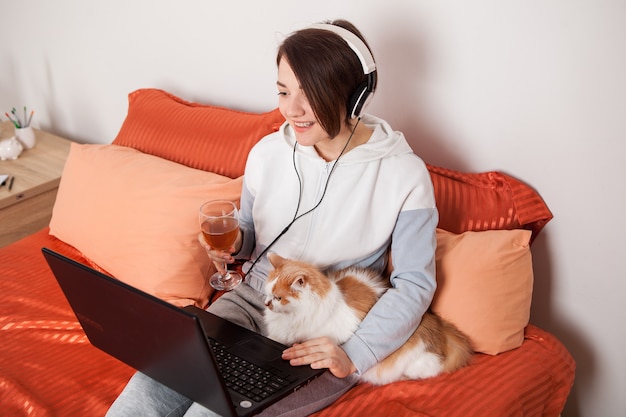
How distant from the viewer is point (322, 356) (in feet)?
3.90

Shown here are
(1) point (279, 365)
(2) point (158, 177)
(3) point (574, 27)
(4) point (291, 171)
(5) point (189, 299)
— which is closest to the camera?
(1) point (279, 365)

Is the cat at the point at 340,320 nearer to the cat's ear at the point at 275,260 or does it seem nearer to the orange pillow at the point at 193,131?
the cat's ear at the point at 275,260

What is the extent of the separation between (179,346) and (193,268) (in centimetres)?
59

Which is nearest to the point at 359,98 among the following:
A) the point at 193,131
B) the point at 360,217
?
the point at 360,217

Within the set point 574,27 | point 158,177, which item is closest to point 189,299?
point 158,177

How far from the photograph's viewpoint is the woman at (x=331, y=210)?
47.4 inches

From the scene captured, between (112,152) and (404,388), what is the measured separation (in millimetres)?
1187

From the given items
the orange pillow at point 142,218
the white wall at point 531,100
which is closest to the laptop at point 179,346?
the orange pillow at point 142,218

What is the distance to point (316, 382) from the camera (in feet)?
3.93

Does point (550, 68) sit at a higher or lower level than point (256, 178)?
higher

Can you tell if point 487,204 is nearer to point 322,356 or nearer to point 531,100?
point 531,100

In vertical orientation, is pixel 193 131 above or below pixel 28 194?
above

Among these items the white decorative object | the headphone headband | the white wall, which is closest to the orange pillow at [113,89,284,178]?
A: the white wall

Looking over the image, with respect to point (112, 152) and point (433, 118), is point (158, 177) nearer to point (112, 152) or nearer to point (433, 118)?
point (112, 152)
